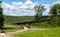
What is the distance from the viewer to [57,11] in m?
80.4

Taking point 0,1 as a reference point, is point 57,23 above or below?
below

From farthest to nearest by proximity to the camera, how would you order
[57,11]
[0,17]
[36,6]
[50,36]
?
1. [36,6]
2. [57,11]
3. [0,17]
4. [50,36]

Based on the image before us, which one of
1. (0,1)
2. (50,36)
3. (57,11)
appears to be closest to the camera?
(50,36)

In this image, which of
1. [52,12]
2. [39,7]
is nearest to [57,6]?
[52,12]

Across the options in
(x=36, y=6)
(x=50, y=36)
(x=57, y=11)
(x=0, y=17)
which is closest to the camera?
(x=50, y=36)

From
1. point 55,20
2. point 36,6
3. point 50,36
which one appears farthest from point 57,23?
point 50,36

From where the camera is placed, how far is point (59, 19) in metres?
60.2

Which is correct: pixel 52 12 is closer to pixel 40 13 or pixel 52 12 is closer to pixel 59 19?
pixel 40 13

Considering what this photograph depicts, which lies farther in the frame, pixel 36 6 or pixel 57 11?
pixel 36 6

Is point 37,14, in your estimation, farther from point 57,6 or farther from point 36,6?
point 57,6

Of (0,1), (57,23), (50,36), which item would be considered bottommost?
(57,23)

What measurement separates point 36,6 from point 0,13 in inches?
1384

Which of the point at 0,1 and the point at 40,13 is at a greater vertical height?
the point at 0,1

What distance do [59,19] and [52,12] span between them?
78.5 feet
